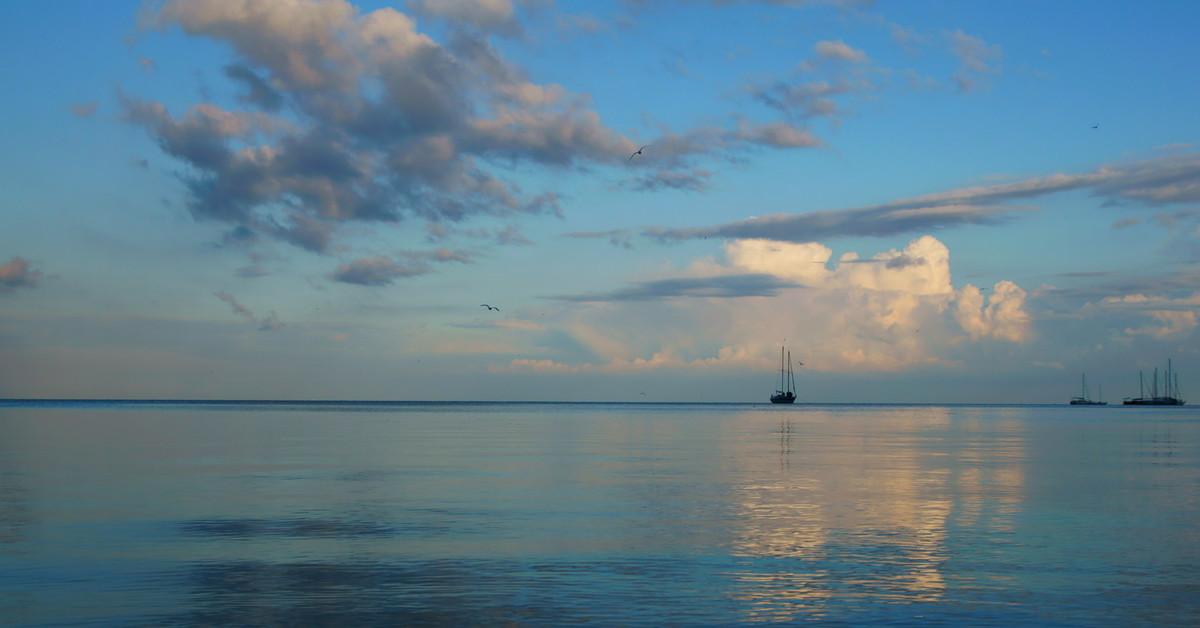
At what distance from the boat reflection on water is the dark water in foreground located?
0.13m

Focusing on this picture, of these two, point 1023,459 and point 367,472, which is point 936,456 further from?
point 367,472

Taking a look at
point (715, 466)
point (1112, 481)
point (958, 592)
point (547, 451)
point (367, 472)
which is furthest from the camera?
point (547, 451)

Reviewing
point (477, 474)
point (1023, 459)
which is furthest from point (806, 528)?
point (1023, 459)

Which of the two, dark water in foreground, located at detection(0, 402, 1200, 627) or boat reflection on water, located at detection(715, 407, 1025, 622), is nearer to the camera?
dark water in foreground, located at detection(0, 402, 1200, 627)

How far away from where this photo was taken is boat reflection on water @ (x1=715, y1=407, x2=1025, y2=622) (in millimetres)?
22203

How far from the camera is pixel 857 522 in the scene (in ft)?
107

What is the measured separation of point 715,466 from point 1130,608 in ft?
115

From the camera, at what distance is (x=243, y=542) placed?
28422 millimetres

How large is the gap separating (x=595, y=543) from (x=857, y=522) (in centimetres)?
953

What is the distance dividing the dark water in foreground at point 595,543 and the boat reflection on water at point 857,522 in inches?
5.0

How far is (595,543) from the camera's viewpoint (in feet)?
93.6

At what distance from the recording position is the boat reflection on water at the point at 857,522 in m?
22.2

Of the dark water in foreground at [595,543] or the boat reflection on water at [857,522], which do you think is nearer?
the dark water in foreground at [595,543]

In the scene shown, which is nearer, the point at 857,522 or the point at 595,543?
the point at 595,543
